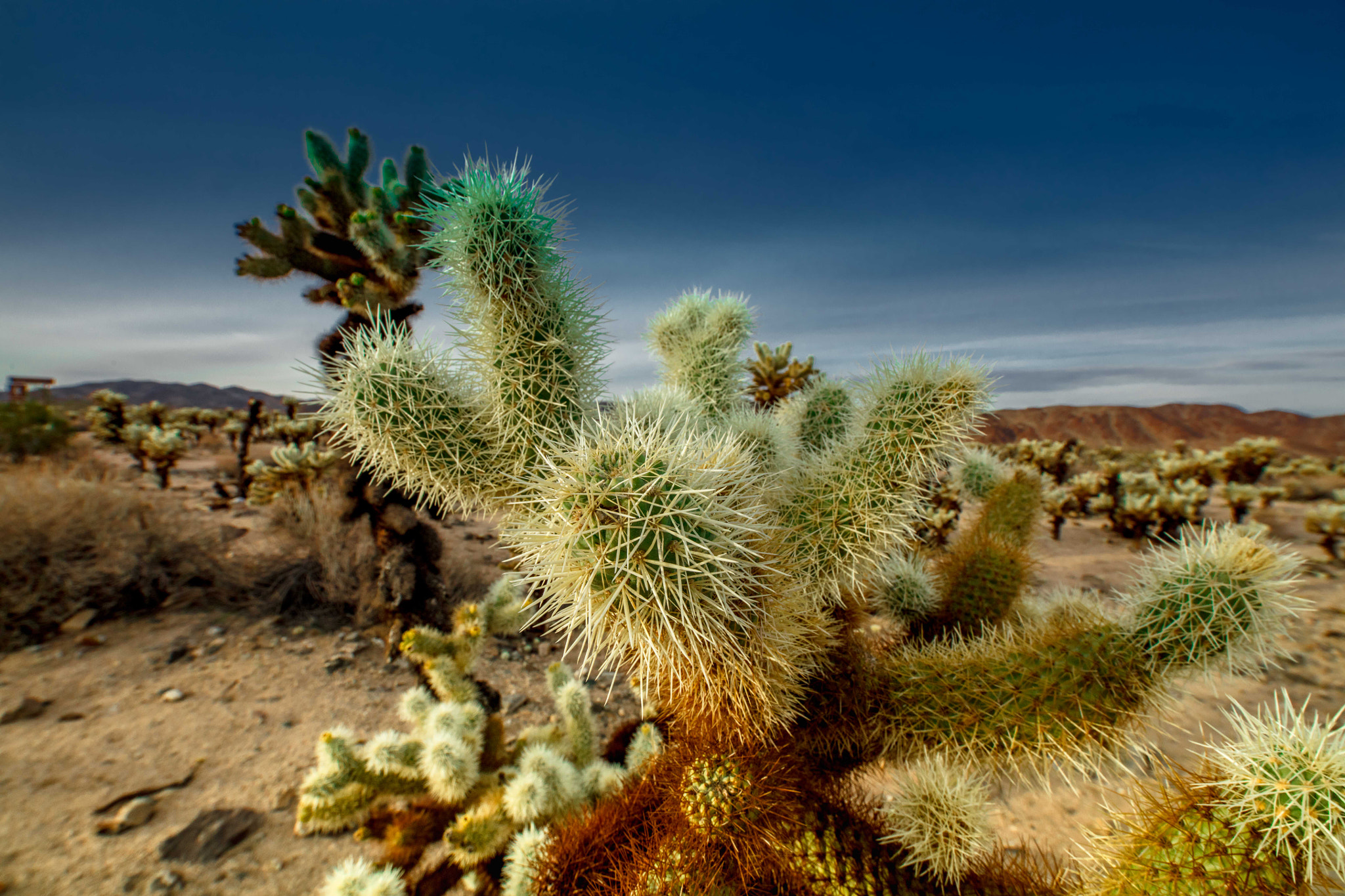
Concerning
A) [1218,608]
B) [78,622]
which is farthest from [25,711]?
[1218,608]

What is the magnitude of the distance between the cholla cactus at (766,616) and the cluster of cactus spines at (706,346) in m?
0.43

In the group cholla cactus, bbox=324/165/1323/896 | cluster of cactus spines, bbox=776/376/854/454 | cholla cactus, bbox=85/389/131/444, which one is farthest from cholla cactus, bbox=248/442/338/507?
cholla cactus, bbox=85/389/131/444

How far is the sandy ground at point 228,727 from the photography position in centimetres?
239

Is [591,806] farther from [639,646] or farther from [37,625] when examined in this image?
[37,625]

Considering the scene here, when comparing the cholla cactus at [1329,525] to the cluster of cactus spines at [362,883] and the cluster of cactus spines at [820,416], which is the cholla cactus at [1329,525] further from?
the cluster of cactus spines at [362,883]

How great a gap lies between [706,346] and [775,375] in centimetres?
202

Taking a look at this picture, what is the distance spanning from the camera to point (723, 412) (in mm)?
2199

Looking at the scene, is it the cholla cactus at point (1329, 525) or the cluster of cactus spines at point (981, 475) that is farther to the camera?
the cholla cactus at point (1329, 525)

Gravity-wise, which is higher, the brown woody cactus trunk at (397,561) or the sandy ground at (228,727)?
the brown woody cactus trunk at (397,561)

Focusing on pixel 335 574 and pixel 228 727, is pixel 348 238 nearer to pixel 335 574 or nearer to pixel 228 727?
pixel 335 574

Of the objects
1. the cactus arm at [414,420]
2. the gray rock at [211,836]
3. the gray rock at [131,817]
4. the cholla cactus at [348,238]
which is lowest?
the gray rock at [211,836]

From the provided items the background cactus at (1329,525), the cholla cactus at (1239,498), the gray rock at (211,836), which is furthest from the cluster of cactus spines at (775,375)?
the cholla cactus at (1239,498)

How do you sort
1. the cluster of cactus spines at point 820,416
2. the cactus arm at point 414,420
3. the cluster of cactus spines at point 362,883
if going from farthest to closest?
1. the cluster of cactus spines at point 820,416
2. the cluster of cactus spines at point 362,883
3. the cactus arm at point 414,420

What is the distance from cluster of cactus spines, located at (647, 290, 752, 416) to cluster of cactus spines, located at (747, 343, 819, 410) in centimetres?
164
